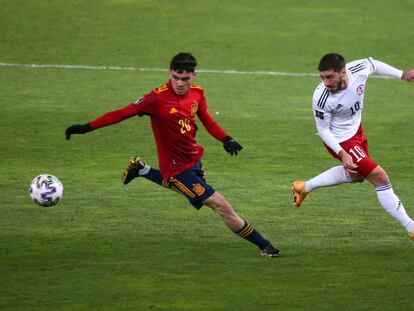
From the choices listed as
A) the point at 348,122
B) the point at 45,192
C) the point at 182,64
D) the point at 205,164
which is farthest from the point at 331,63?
the point at 205,164

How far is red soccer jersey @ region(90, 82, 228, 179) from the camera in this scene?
11.7 m

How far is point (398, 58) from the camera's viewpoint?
78.3 ft

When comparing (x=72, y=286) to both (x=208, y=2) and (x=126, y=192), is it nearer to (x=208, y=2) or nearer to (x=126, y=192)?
(x=126, y=192)

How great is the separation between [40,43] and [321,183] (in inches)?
513

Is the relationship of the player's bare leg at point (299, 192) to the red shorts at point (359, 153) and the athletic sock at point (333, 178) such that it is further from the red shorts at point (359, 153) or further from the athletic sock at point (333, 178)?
the red shorts at point (359, 153)

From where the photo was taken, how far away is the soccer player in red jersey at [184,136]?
11.6 meters

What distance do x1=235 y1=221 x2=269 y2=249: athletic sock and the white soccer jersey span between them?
1301 millimetres

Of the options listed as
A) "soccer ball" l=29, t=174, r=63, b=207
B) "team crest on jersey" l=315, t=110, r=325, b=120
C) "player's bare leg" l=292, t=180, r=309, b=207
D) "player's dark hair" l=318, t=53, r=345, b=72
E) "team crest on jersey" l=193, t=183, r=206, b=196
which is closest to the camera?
"team crest on jersey" l=193, t=183, r=206, b=196

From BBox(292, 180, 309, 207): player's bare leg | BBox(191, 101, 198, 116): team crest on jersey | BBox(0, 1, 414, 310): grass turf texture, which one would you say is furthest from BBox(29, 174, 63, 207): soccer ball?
BBox(292, 180, 309, 207): player's bare leg

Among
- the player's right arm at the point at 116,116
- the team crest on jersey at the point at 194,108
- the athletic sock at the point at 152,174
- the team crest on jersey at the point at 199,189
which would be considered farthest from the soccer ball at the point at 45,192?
the team crest on jersey at the point at 194,108

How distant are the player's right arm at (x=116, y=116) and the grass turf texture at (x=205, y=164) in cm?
135

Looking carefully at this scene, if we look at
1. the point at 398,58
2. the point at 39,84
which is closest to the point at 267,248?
the point at 39,84

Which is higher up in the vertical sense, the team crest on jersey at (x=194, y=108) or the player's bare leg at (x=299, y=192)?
the team crest on jersey at (x=194, y=108)

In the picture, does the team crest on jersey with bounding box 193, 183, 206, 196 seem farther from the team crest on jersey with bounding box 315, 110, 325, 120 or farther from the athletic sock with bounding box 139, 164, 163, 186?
the team crest on jersey with bounding box 315, 110, 325, 120
